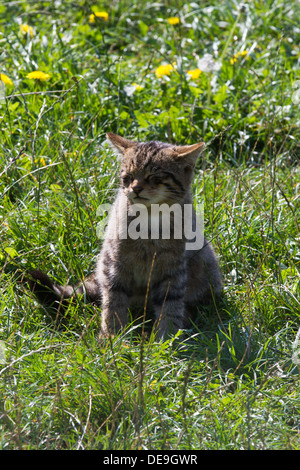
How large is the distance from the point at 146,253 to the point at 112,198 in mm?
824

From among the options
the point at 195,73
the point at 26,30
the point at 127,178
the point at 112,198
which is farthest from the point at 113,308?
the point at 26,30

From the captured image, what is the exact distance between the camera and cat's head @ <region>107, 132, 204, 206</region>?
360 centimetres

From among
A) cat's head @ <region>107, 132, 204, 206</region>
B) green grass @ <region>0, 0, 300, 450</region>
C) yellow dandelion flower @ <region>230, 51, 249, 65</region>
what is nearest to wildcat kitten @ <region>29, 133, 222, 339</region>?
cat's head @ <region>107, 132, 204, 206</region>

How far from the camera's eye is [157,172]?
362cm

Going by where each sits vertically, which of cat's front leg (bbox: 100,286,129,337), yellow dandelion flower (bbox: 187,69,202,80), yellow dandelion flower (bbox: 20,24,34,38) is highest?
yellow dandelion flower (bbox: 20,24,34,38)

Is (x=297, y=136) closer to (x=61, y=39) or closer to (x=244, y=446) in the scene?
(x=61, y=39)

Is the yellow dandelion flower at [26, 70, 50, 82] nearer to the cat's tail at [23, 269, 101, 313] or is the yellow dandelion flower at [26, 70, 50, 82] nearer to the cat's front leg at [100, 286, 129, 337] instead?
the cat's tail at [23, 269, 101, 313]

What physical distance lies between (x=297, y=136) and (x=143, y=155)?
1.99 metres

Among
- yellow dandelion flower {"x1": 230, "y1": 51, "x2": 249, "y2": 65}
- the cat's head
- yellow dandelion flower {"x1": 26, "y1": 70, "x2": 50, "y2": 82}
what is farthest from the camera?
yellow dandelion flower {"x1": 230, "y1": 51, "x2": 249, "y2": 65}

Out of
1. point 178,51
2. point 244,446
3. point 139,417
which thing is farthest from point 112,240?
point 178,51

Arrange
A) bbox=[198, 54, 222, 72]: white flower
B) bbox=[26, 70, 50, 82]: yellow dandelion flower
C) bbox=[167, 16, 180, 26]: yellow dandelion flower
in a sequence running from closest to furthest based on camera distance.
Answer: bbox=[26, 70, 50, 82]: yellow dandelion flower, bbox=[198, 54, 222, 72]: white flower, bbox=[167, 16, 180, 26]: yellow dandelion flower

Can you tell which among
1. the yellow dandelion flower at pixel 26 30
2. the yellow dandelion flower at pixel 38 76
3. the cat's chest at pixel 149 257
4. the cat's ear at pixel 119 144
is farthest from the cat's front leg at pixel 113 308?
the yellow dandelion flower at pixel 26 30

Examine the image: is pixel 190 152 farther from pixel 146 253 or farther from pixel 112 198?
pixel 112 198

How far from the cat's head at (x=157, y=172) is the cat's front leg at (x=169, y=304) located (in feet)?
1.60
